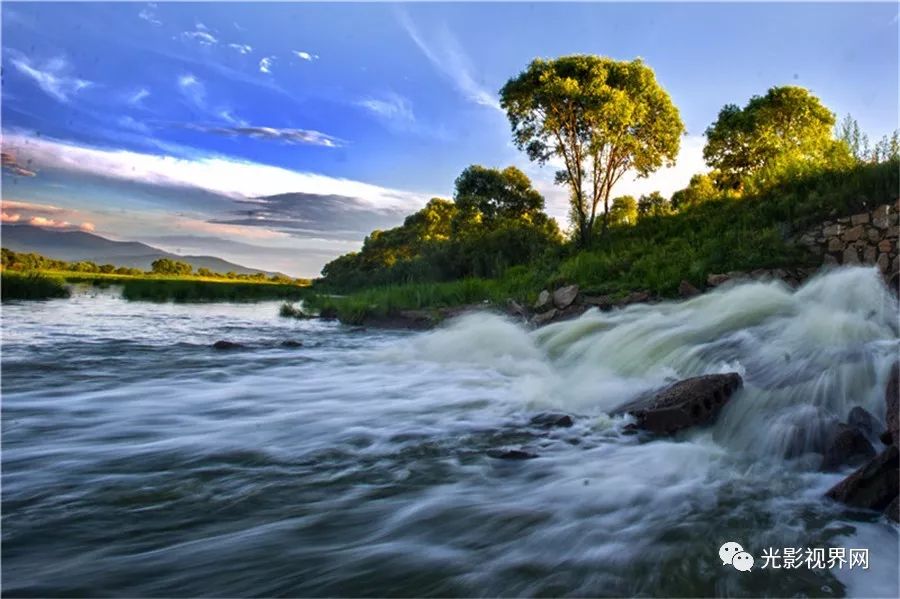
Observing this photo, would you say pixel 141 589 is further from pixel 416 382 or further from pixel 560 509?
pixel 416 382

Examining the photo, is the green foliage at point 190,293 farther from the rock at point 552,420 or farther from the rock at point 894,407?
the rock at point 894,407

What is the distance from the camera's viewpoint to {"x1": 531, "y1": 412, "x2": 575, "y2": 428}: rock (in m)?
5.52

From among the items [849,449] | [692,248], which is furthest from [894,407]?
[692,248]

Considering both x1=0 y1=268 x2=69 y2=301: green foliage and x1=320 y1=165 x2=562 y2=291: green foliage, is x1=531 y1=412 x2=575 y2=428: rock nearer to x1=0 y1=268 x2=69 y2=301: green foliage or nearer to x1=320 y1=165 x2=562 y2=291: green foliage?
x1=320 y1=165 x2=562 y2=291: green foliage

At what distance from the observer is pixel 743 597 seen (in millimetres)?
2617

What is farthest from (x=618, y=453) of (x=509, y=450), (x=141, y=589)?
(x=141, y=589)

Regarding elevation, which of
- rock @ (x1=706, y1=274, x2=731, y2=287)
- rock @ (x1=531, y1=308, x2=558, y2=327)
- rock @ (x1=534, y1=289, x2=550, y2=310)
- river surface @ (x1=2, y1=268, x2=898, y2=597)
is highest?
rock @ (x1=706, y1=274, x2=731, y2=287)

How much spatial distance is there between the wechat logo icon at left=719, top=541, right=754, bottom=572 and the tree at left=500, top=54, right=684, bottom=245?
20.6 metres

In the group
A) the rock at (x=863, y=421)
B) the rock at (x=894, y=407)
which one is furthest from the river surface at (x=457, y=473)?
the rock at (x=894, y=407)

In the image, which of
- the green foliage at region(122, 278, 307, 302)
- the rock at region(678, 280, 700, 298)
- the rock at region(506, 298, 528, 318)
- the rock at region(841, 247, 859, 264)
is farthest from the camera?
the green foliage at region(122, 278, 307, 302)

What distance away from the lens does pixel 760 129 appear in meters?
35.4

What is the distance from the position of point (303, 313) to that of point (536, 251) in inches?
436

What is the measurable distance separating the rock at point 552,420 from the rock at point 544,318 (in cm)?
735

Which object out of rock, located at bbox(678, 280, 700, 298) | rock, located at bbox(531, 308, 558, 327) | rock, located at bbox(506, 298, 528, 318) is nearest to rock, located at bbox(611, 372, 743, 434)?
rock, located at bbox(678, 280, 700, 298)
